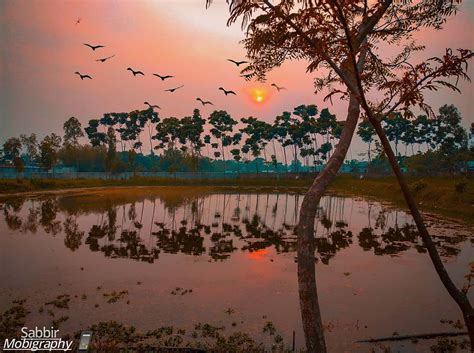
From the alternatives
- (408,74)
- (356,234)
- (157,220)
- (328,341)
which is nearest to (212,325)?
(328,341)

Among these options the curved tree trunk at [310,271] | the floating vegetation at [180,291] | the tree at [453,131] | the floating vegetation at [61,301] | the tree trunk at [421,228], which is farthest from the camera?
the tree at [453,131]

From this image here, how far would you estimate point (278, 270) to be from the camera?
52.6ft

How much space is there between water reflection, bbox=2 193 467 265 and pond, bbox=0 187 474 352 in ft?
0.37

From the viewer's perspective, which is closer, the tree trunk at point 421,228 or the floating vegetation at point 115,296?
the tree trunk at point 421,228

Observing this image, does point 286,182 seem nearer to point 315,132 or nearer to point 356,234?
point 315,132

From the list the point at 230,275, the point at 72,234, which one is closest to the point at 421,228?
the point at 230,275

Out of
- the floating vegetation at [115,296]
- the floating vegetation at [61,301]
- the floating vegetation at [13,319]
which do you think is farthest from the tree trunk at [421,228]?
the floating vegetation at [61,301]

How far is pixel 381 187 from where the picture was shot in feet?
205

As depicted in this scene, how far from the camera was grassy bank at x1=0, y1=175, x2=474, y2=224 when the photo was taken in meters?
35.4

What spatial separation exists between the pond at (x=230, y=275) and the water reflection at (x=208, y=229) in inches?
4.4

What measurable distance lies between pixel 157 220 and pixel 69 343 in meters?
22.1

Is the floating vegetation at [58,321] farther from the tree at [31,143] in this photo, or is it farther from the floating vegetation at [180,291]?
the tree at [31,143]

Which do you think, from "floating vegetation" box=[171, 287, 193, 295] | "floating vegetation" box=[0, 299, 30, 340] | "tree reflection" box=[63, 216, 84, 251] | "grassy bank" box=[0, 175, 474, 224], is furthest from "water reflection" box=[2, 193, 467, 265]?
"floating vegetation" box=[0, 299, 30, 340]

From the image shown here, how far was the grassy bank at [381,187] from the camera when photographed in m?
35.4
